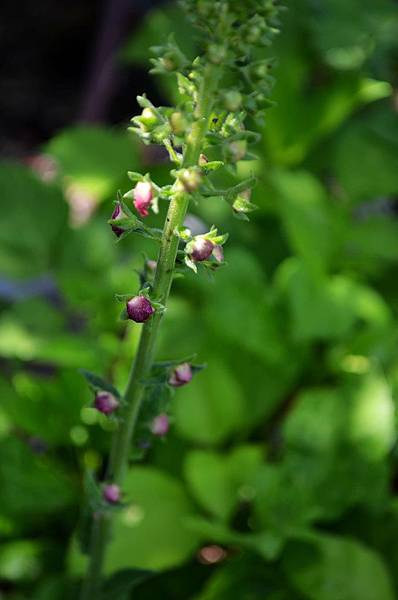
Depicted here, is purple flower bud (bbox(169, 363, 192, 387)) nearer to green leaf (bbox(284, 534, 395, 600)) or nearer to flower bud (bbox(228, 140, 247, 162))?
flower bud (bbox(228, 140, 247, 162))

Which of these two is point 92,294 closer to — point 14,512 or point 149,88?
point 14,512

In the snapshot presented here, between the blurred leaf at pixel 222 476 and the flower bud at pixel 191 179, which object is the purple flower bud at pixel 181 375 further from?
the blurred leaf at pixel 222 476

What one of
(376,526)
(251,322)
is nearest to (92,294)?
(251,322)

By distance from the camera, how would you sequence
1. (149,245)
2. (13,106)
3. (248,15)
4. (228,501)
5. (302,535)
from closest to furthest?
(248,15)
(302,535)
(228,501)
(149,245)
(13,106)

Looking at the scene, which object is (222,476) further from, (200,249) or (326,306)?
(200,249)

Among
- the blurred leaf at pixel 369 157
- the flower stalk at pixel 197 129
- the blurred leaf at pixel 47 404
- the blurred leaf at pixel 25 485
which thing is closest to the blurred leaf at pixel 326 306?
the blurred leaf at pixel 369 157

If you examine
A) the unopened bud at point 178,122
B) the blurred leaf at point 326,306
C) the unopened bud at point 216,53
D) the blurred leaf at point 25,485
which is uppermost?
the unopened bud at point 216,53

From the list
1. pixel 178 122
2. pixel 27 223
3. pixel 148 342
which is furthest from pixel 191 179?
pixel 27 223
